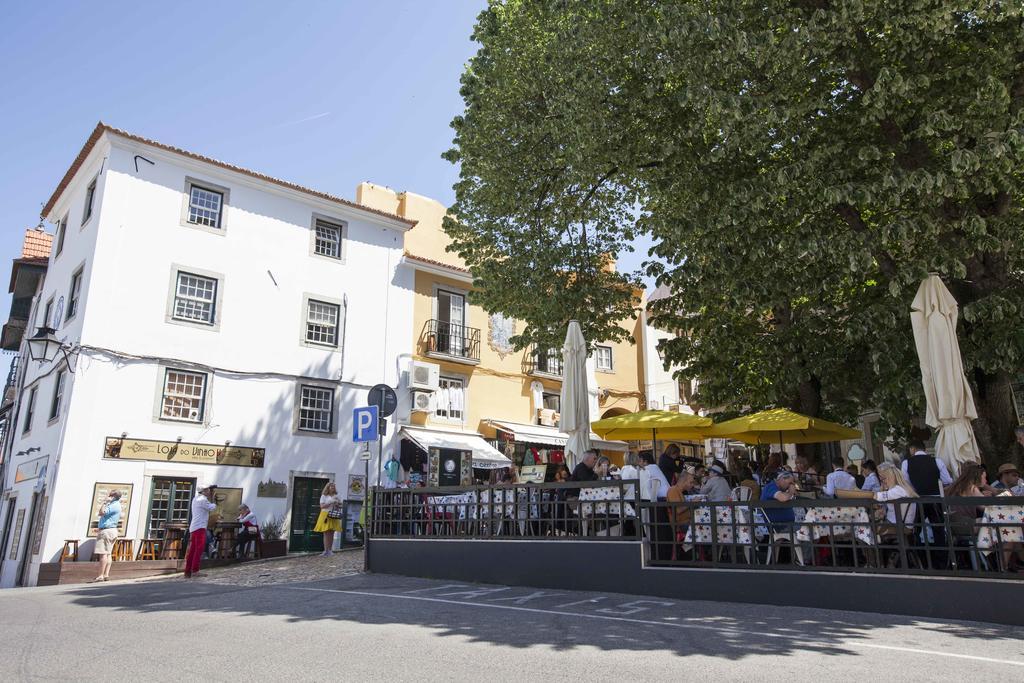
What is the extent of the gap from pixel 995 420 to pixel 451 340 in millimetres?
16719

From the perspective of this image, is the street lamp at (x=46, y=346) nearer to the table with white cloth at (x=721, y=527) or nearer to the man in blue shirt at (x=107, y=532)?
the man in blue shirt at (x=107, y=532)

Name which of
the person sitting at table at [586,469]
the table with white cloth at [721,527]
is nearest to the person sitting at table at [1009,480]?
the table with white cloth at [721,527]

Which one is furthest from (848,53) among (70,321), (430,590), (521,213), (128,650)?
(70,321)

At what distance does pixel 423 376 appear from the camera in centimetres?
2309

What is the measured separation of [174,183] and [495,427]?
477 inches

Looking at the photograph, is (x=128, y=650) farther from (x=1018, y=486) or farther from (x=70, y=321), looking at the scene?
(x=70, y=321)

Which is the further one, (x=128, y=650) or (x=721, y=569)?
(x=721, y=569)

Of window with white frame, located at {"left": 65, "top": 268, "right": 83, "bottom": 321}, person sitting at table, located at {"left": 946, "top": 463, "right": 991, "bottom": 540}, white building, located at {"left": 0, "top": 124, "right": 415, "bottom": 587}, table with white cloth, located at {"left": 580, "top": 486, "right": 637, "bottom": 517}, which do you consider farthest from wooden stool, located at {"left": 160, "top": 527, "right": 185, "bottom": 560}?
person sitting at table, located at {"left": 946, "top": 463, "right": 991, "bottom": 540}

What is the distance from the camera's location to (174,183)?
65.6ft

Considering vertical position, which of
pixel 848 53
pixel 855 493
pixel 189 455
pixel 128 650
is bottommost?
pixel 128 650

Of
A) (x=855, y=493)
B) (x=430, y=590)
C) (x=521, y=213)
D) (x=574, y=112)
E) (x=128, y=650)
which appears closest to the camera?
(x=128, y=650)

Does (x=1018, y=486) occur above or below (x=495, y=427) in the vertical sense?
below

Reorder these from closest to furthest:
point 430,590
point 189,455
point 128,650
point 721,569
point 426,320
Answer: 1. point 128,650
2. point 721,569
3. point 430,590
4. point 189,455
5. point 426,320

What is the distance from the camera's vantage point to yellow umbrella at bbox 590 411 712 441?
13.8m
